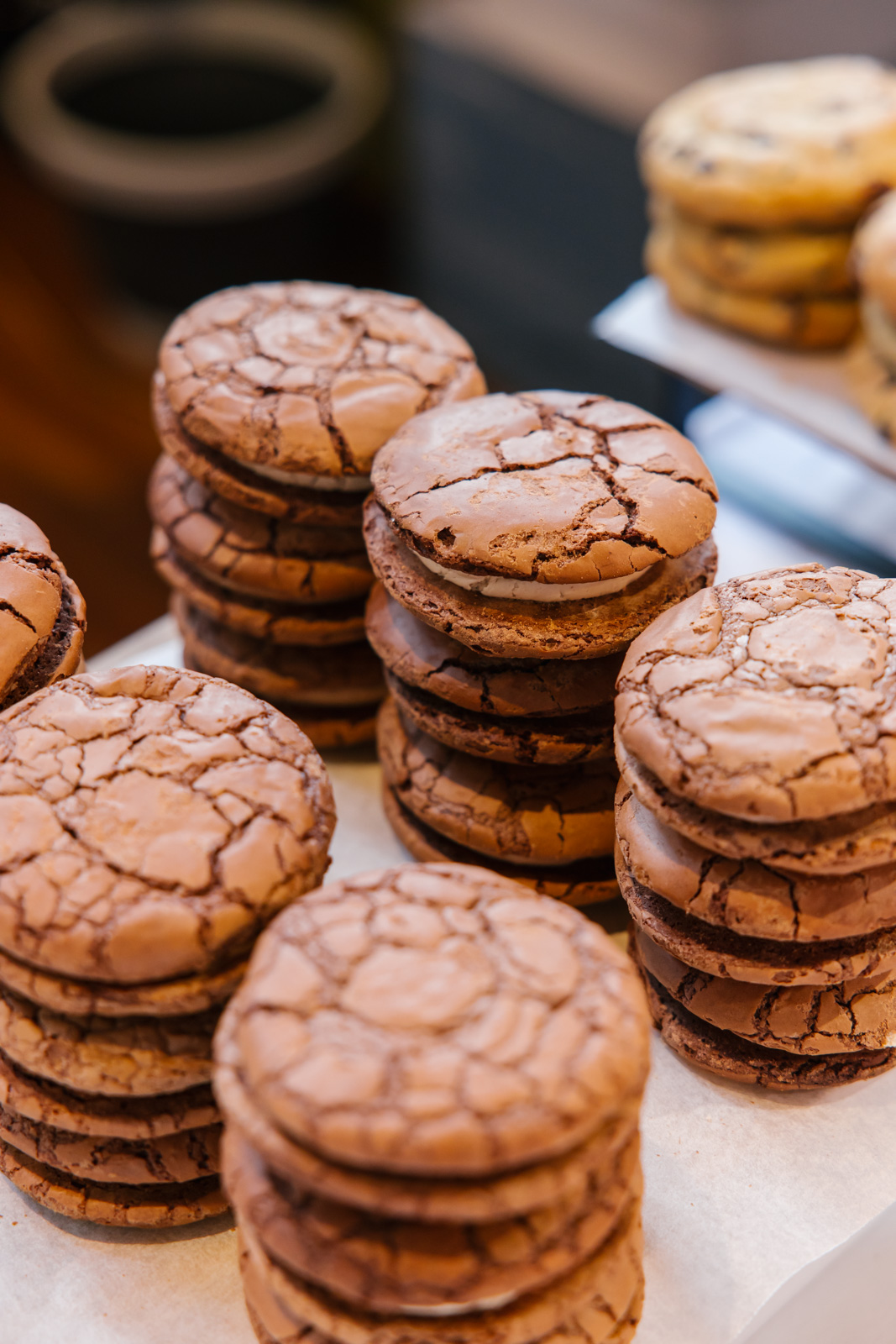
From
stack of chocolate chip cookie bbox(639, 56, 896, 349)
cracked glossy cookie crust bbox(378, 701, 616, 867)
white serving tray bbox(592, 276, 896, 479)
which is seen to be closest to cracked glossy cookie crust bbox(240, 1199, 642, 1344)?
cracked glossy cookie crust bbox(378, 701, 616, 867)

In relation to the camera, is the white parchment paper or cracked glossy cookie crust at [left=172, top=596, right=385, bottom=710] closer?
the white parchment paper

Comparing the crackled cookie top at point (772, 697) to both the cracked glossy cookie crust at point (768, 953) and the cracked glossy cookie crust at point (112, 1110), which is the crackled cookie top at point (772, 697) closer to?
the cracked glossy cookie crust at point (768, 953)

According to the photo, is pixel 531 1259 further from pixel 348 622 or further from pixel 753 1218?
pixel 348 622

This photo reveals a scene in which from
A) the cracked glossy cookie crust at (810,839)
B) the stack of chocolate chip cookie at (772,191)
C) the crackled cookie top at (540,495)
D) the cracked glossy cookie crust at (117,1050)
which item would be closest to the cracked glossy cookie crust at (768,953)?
the cracked glossy cookie crust at (810,839)

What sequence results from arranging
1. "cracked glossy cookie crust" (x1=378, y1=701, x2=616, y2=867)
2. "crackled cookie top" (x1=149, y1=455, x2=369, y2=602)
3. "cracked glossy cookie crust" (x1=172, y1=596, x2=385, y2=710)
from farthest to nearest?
1. "cracked glossy cookie crust" (x1=172, y1=596, x2=385, y2=710)
2. "crackled cookie top" (x1=149, y1=455, x2=369, y2=602)
3. "cracked glossy cookie crust" (x1=378, y1=701, x2=616, y2=867)

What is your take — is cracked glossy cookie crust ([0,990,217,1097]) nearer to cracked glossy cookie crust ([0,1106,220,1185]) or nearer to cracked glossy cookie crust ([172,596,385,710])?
cracked glossy cookie crust ([0,1106,220,1185])

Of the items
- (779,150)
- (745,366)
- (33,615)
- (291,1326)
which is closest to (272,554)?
(33,615)

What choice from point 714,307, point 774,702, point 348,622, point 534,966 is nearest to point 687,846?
point 774,702
